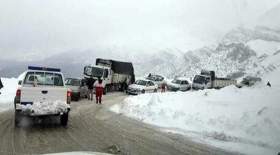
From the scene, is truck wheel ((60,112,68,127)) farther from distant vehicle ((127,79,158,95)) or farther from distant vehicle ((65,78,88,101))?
distant vehicle ((127,79,158,95))

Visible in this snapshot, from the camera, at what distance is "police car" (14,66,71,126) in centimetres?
1174

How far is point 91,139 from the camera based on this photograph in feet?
34.1

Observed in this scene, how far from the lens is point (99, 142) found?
9.95 m

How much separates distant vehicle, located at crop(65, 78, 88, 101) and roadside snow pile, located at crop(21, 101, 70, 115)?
1320cm

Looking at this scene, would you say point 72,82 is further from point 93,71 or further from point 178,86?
point 178,86

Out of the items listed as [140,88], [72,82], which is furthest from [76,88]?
[140,88]

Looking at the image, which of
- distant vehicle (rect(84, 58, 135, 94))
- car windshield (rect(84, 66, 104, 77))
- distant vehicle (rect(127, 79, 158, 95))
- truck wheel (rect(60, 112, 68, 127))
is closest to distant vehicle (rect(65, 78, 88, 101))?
distant vehicle (rect(84, 58, 135, 94))

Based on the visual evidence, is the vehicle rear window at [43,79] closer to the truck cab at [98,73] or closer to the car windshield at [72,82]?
the car windshield at [72,82]

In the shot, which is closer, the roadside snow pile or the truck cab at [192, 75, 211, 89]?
the roadside snow pile

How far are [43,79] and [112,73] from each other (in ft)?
82.6

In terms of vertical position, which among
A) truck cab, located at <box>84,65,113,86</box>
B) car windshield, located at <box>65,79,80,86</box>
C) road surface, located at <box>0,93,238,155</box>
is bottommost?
road surface, located at <box>0,93,238,155</box>

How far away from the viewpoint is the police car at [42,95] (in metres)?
11.7

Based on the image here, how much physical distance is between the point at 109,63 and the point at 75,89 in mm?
13258

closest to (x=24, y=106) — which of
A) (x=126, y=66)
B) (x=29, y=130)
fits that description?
(x=29, y=130)
